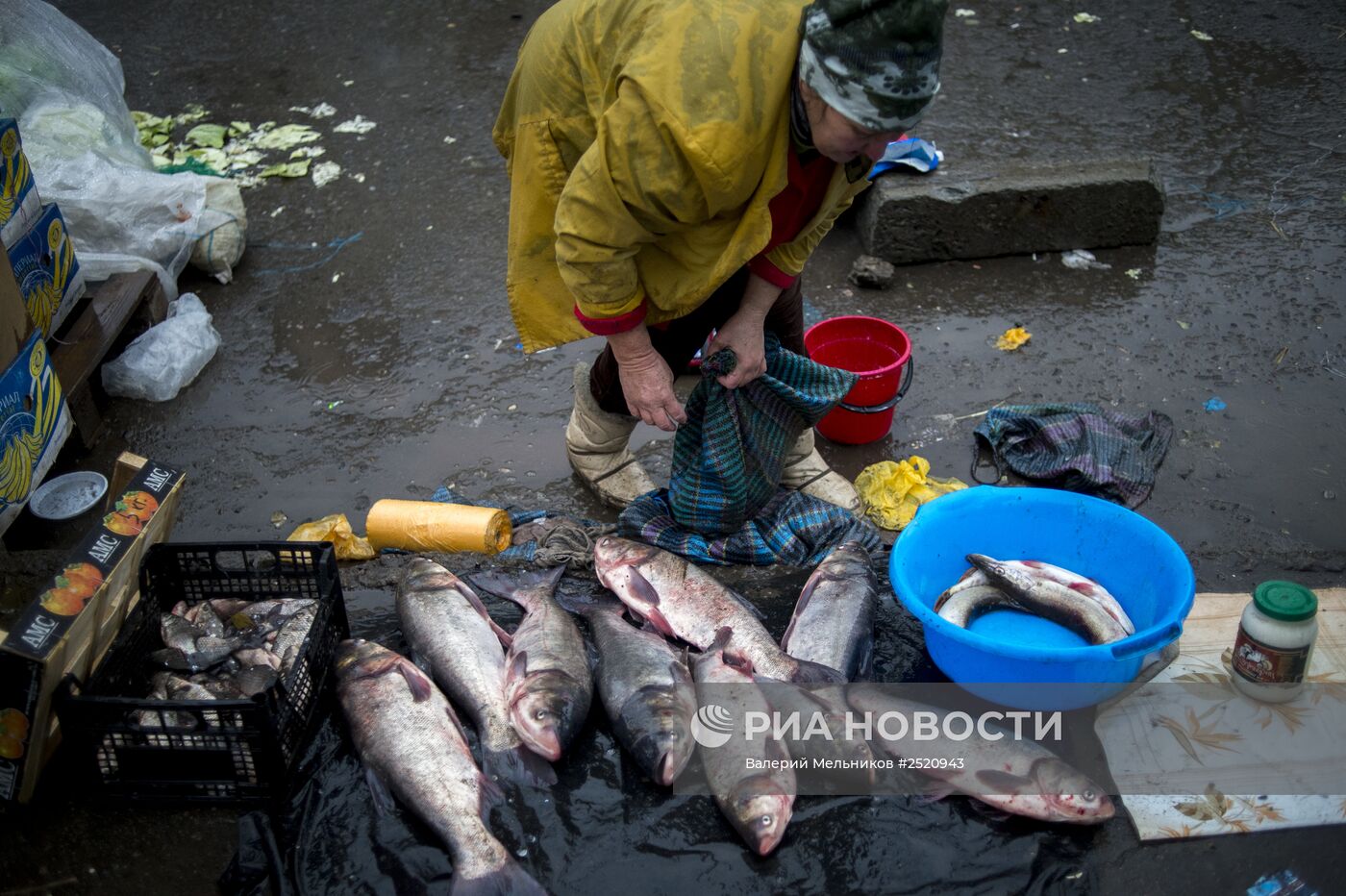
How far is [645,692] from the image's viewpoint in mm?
2891

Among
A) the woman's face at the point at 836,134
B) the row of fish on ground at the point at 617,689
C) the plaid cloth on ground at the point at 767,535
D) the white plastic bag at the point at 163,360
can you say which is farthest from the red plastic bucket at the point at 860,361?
the white plastic bag at the point at 163,360

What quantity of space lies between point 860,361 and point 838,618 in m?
1.60

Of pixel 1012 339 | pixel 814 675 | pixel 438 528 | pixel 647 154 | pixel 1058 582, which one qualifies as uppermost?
pixel 647 154

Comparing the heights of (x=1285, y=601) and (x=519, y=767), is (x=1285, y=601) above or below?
above

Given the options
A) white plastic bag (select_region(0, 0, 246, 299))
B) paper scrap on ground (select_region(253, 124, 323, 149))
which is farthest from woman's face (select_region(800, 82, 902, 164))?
paper scrap on ground (select_region(253, 124, 323, 149))

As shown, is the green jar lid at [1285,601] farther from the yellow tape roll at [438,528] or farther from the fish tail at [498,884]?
the yellow tape roll at [438,528]

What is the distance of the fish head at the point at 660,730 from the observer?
107 inches

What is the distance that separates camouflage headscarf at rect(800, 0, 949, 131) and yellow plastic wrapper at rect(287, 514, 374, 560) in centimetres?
242

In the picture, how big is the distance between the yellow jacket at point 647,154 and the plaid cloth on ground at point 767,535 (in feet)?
2.60

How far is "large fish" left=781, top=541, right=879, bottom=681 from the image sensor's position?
3.09m

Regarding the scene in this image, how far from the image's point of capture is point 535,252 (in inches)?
126

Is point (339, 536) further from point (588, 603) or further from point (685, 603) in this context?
point (685, 603)

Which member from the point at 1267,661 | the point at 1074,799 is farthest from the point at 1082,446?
the point at 1074,799

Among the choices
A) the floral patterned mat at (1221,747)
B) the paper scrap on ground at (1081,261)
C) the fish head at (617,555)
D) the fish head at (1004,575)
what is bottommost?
the paper scrap on ground at (1081,261)
